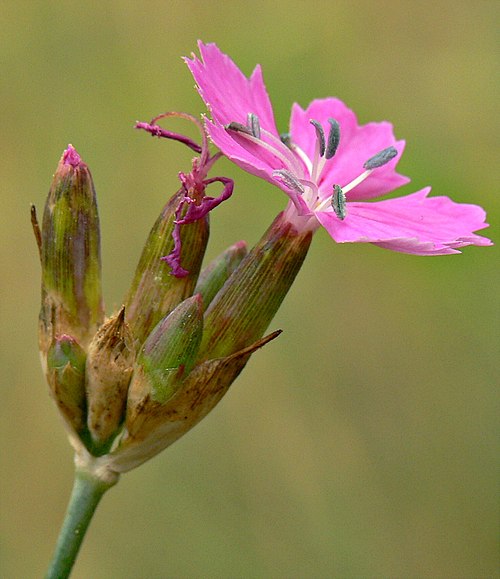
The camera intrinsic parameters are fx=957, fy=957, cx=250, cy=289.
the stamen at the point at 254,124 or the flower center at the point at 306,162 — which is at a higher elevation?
the stamen at the point at 254,124

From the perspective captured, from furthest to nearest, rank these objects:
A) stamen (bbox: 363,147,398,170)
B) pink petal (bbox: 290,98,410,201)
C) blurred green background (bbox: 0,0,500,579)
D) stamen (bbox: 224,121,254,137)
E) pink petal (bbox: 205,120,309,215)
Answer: blurred green background (bbox: 0,0,500,579) < pink petal (bbox: 290,98,410,201) < stamen (bbox: 363,147,398,170) < stamen (bbox: 224,121,254,137) < pink petal (bbox: 205,120,309,215)

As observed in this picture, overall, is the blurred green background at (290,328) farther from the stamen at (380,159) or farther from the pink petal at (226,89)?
the pink petal at (226,89)

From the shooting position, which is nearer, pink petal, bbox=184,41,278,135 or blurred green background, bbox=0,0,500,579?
pink petal, bbox=184,41,278,135

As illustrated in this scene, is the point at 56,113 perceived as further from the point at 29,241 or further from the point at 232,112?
the point at 232,112

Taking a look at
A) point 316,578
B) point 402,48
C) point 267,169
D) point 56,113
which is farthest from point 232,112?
point 402,48

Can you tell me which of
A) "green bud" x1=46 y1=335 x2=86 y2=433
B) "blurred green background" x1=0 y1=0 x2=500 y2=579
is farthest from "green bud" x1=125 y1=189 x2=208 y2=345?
"blurred green background" x1=0 y1=0 x2=500 y2=579

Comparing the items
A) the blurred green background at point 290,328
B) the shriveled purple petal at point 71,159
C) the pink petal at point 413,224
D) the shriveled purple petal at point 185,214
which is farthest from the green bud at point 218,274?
the blurred green background at point 290,328

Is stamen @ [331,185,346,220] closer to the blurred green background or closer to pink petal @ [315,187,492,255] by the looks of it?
pink petal @ [315,187,492,255]
